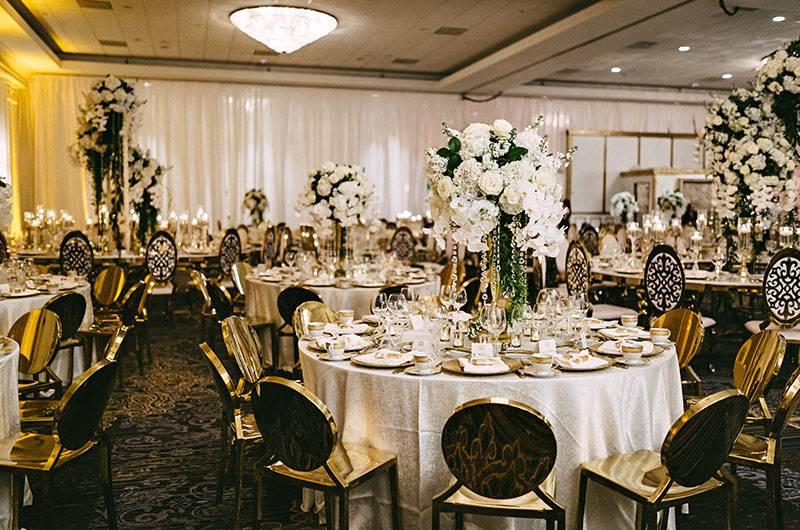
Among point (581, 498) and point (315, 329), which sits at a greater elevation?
point (315, 329)

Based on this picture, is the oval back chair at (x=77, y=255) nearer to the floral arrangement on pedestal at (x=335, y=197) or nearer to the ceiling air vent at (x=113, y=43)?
the floral arrangement on pedestal at (x=335, y=197)

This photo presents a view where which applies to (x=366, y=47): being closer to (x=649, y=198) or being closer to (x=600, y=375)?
(x=649, y=198)

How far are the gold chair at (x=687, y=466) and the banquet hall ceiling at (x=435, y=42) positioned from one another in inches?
251

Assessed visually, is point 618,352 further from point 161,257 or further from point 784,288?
point 161,257

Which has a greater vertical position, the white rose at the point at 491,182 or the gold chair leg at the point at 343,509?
the white rose at the point at 491,182

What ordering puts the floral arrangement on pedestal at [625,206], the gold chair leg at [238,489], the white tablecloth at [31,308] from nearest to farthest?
the gold chair leg at [238,489] < the white tablecloth at [31,308] < the floral arrangement on pedestal at [625,206]

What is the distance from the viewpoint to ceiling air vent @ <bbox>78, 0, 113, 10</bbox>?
924cm

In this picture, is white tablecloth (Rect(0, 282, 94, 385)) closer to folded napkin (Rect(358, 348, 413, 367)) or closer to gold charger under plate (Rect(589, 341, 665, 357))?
folded napkin (Rect(358, 348, 413, 367))

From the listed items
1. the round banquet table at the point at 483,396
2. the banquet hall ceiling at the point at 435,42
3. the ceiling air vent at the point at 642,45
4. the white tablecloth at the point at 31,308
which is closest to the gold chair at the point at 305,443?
the round banquet table at the point at 483,396

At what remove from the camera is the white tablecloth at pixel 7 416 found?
11.0ft

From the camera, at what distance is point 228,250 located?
33.0 ft

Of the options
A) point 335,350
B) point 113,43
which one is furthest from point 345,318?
point 113,43

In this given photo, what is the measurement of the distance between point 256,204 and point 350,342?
1043cm

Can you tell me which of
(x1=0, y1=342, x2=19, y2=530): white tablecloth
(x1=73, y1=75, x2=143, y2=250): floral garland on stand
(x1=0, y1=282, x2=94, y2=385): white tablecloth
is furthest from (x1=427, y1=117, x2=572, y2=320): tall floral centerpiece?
(x1=73, y1=75, x2=143, y2=250): floral garland on stand
